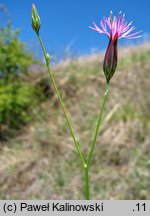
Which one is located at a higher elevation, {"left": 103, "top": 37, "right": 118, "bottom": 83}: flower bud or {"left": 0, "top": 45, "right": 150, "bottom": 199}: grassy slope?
{"left": 0, "top": 45, "right": 150, "bottom": 199}: grassy slope

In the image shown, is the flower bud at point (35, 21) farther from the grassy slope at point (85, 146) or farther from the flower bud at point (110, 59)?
the grassy slope at point (85, 146)

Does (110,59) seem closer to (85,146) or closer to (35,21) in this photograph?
(35,21)

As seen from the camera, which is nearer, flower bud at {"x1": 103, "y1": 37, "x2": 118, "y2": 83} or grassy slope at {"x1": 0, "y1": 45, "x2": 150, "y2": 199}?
flower bud at {"x1": 103, "y1": 37, "x2": 118, "y2": 83}

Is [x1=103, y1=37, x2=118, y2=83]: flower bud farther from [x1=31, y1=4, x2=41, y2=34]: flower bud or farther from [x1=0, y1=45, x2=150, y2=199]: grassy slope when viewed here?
[x1=0, y1=45, x2=150, y2=199]: grassy slope

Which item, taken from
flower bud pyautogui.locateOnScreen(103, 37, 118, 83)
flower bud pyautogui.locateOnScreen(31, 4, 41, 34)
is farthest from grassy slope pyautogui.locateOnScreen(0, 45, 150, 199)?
flower bud pyautogui.locateOnScreen(31, 4, 41, 34)

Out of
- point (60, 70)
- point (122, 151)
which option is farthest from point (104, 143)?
point (60, 70)

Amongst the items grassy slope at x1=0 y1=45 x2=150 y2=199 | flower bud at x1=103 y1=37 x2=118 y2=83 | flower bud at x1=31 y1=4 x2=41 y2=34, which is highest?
grassy slope at x1=0 y1=45 x2=150 y2=199
